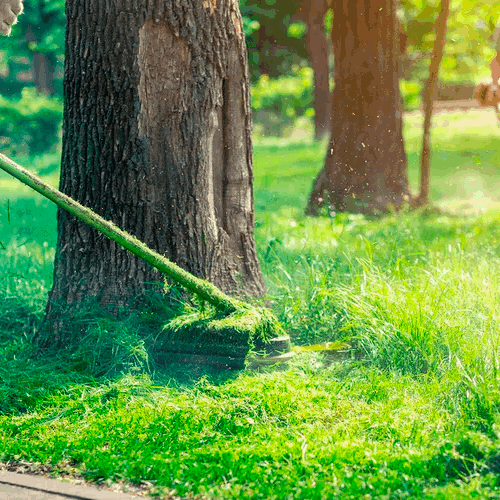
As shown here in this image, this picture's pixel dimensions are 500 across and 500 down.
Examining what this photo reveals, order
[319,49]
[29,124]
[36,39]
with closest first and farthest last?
[29,124], [319,49], [36,39]

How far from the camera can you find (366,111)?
33.1ft

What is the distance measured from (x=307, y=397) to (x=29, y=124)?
656 inches

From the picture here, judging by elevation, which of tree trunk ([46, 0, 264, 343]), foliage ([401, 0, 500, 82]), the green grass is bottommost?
Answer: the green grass

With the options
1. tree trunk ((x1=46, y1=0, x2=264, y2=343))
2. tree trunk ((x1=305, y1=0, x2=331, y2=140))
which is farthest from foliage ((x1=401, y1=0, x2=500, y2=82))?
tree trunk ((x1=46, y1=0, x2=264, y2=343))

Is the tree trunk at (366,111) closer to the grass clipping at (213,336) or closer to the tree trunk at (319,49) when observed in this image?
the grass clipping at (213,336)

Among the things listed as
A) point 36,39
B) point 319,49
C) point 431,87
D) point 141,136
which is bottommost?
point 141,136

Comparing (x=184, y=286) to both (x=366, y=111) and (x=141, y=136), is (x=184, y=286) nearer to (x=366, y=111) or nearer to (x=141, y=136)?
(x=141, y=136)

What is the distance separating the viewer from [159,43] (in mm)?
4859

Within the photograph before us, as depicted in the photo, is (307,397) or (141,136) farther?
(141,136)

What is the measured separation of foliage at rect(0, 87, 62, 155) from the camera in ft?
61.5

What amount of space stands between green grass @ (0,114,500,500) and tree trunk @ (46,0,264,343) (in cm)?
50

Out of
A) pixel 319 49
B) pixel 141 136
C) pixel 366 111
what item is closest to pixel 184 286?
pixel 141 136

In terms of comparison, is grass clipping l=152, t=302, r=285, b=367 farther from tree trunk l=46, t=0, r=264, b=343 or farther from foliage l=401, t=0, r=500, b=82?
foliage l=401, t=0, r=500, b=82

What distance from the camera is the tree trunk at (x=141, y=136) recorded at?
4.86m
